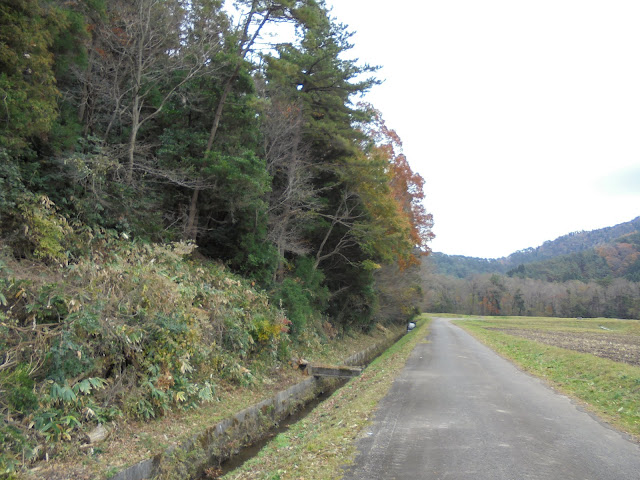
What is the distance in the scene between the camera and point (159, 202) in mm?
14109

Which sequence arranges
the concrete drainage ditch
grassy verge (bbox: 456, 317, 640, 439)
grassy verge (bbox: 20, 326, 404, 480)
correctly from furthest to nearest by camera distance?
grassy verge (bbox: 456, 317, 640, 439) → the concrete drainage ditch → grassy verge (bbox: 20, 326, 404, 480)

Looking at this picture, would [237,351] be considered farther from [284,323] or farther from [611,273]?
[611,273]

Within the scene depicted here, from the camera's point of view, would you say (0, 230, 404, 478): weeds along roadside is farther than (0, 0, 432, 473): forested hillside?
No

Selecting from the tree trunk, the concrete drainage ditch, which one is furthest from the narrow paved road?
the tree trunk

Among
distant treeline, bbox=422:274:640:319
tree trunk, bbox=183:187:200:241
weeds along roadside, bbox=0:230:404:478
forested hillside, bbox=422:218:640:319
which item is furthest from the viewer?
forested hillside, bbox=422:218:640:319

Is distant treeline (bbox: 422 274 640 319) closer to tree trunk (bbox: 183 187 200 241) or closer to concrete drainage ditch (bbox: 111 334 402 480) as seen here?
tree trunk (bbox: 183 187 200 241)

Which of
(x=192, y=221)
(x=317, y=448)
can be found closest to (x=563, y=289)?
(x=192, y=221)

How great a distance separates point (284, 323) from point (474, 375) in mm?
6523

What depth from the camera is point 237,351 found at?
1209cm

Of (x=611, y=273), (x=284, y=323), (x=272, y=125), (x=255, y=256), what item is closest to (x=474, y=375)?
(x=284, y=323)

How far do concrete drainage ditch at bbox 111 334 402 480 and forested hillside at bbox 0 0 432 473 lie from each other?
90 cm

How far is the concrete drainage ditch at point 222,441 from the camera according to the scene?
6555 mm

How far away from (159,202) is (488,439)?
11.8 metres

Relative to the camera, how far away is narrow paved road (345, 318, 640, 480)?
5234mm
